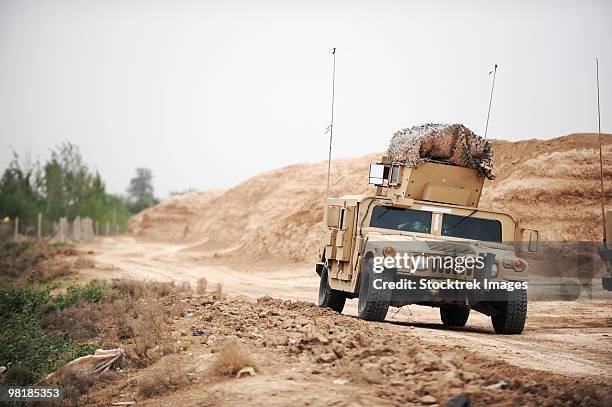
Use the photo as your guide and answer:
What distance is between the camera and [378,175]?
13516 mm

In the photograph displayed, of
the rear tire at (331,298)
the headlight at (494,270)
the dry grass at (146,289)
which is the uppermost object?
the headlight at (494,270)

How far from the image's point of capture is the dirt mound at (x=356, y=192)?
90.7 ft

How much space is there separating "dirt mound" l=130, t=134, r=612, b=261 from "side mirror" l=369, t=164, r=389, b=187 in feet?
47.9

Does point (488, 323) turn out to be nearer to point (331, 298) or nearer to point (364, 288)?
point (331, 298)

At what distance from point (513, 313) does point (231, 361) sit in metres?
5.22

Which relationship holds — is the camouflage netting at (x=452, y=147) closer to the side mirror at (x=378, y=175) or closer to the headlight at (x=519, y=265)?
the side mirror at (x=378, y=175)

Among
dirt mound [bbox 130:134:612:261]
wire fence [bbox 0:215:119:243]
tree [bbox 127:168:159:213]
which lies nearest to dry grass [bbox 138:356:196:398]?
dirt mound [bbox 130:134:612:261]

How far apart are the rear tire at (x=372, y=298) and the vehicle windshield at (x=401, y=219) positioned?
1.00m

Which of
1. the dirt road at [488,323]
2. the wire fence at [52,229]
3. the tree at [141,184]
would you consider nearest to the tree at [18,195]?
the wire fence at [52,229]

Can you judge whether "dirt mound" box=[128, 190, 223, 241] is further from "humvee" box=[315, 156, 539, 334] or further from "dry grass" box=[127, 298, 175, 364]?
"humvee" box=[315, 156, 539, 334]

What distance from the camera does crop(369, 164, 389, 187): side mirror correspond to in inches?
529

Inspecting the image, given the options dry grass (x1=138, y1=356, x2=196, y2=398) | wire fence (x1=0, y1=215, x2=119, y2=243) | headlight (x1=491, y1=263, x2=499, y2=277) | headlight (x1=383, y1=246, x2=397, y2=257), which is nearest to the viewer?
dry grass (x1=138, y1=356, x2=196, y2=398)

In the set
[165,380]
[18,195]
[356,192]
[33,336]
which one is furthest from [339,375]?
[18,195]

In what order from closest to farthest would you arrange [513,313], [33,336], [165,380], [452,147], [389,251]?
[165,380]
[389,251]
[513,313]
[452,147]
[33,336]
